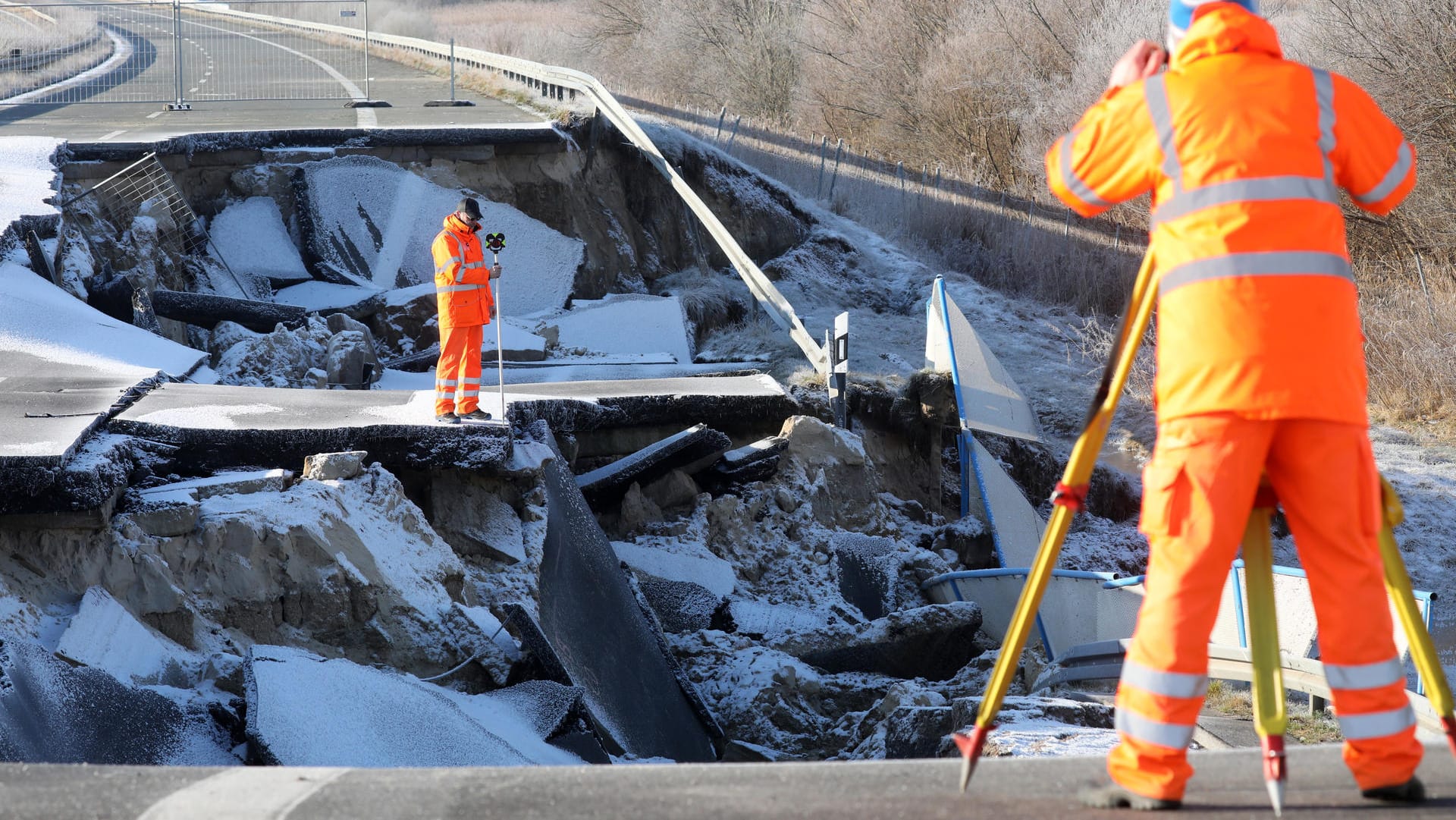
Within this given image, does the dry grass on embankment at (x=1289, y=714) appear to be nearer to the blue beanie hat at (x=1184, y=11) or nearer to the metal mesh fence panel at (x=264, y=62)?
the blue beanie hat at (x=1184, y=11)

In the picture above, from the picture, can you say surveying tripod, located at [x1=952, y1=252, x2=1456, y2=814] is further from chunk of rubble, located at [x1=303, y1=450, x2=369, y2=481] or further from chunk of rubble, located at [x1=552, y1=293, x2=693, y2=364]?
chunk of rubble, located at [x1=552, y1=293, x2=693, y2=364]

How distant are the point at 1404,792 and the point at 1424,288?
1320cm

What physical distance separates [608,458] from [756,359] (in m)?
3.18

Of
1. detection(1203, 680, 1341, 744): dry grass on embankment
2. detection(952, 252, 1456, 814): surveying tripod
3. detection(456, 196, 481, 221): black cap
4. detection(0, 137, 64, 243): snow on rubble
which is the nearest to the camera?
detection(952, 252, 1456, 814): surveying tripod

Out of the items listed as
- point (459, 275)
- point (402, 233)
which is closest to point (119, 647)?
point (459, 275)

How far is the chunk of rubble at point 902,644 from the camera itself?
750 cm

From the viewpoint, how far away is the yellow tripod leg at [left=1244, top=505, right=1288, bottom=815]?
278cm

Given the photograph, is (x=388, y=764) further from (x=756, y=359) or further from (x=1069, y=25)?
(x=1069, y=25)

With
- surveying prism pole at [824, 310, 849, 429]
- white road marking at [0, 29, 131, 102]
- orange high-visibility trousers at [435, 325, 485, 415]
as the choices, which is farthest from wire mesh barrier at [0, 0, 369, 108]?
orange high-visibility trousers at [435, 325, 485, 415]

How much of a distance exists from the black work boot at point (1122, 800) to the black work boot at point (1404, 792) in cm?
48

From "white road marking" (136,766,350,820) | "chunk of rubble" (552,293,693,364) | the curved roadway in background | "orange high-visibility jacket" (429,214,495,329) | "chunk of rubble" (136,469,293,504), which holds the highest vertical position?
the curved roadway in background

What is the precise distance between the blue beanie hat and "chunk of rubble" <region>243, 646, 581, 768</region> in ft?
11.8

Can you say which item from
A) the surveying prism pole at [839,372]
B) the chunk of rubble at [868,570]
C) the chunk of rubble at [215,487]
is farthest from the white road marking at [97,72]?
the chunk of rubble at [868,570]

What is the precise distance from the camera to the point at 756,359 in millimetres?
12086
